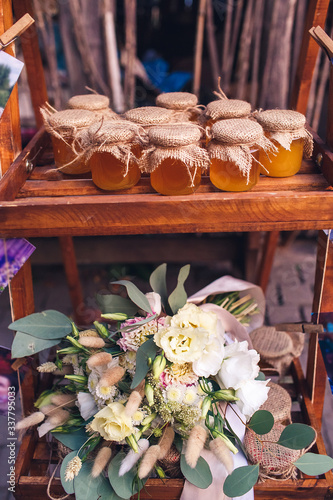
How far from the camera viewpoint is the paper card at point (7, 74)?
958 millimetres

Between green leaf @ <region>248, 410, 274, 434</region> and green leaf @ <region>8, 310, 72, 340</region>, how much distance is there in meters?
0.48

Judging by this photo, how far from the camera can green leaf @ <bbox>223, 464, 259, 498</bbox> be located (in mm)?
921

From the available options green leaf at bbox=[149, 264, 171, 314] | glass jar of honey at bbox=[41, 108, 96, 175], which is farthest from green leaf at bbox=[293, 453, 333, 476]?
glass jar of honey at bbox=[41, 108, 96, 175]

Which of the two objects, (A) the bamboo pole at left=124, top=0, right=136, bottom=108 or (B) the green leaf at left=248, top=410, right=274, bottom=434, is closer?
(B) the green leaf at left=248, top=410, right=274, bottom=434

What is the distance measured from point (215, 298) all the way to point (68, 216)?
1.94ft

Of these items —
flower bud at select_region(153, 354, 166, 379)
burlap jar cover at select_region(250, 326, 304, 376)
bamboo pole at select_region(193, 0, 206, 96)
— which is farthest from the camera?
bamboo pole at select_region(193, 0, 206, 96)

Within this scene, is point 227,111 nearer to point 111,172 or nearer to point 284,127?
point 284,127

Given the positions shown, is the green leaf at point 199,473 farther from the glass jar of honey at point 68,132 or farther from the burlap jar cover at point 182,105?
the burlap jar cover at point 182,105

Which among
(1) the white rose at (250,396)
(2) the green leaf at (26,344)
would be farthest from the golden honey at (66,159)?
(1) the white rose at (250,396)

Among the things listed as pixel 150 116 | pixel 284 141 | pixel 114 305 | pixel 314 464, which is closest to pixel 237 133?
pixel 284 141

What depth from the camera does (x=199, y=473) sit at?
950mm

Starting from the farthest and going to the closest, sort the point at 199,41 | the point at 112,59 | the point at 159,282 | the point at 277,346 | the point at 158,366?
the point at 112,59 → the point at 199,41 → the point at 277,346 → the point at 159,282 → the point at 158,366

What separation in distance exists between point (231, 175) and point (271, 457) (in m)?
0.66

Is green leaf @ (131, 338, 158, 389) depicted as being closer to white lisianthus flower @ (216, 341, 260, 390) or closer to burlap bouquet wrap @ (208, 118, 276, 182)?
white lisianthus flower @ (216, 341, 260, 390)
